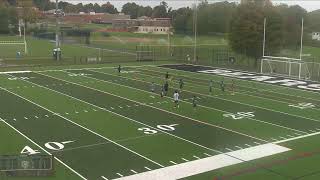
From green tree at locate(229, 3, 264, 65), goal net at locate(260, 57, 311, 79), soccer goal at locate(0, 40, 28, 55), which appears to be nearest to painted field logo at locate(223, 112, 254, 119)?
goal net at locate(260, 57, 311, 79)

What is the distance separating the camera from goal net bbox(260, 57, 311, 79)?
87.9ft

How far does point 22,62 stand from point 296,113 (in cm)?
2246

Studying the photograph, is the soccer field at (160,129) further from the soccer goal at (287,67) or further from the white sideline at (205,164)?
the soccer goal at (287,67)

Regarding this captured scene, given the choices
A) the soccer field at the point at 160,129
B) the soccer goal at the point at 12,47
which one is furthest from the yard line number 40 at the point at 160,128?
the soccer goal at the point at 12,47

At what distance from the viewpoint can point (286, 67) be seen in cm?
2788

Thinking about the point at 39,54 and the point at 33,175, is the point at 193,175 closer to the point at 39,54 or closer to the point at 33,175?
the point at 33,175

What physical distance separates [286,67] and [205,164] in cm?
1879

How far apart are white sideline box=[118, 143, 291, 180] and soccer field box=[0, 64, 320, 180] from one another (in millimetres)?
23

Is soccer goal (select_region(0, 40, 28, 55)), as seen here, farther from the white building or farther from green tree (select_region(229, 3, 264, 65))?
the white building

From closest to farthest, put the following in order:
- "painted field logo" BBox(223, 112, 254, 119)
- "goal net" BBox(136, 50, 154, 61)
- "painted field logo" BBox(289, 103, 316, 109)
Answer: "painted field logo" BBox(223, 112, 254, 119) → "painted field logo" BBox(289, 103, 316, 109) → "goal net" BBox(136, 50, 154, 61)

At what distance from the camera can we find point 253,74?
28.5 meters

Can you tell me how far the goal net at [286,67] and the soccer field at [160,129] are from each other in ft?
13.7

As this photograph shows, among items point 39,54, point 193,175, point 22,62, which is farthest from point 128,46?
point 193,175

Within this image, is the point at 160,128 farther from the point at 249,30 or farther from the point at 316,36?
the point at 249,30
